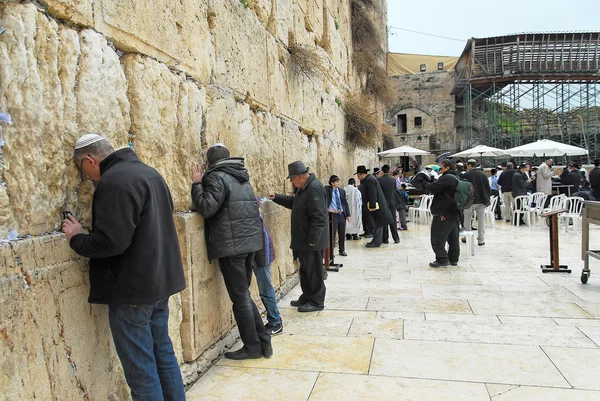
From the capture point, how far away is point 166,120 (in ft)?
9.90

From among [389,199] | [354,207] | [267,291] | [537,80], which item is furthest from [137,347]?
[537,80]

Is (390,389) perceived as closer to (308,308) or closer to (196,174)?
(308,308)

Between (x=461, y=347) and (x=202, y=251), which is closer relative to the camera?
(x=202, y=251)

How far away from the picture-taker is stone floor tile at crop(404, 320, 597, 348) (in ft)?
12.5

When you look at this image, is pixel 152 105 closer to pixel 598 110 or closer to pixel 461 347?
pixel 461 347

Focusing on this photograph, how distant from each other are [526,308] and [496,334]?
0.99 metres

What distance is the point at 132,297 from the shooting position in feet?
7.01

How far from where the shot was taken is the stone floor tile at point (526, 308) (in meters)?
4.56

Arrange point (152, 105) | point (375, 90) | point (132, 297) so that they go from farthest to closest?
point (375, 90)
point (152, 105)
point (132, 297)

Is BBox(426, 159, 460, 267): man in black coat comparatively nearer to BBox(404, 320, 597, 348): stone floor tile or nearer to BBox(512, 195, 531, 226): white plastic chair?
BBox(404, 320, 597, 348): stone floor tile

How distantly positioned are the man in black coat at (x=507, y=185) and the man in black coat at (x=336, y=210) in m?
6.11

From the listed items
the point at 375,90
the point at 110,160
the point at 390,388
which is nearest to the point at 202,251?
the point at 110,160

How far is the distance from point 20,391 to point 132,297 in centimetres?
54

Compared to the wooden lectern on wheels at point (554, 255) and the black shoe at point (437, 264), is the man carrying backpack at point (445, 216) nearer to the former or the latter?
the black shoe at point (437, 264)
